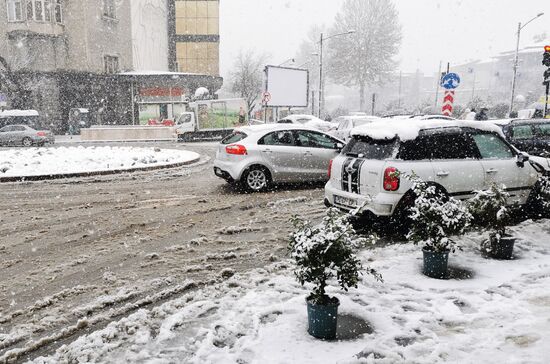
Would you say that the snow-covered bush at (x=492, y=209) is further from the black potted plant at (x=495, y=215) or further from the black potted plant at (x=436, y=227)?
the black potted plant at (x=436, y=227)

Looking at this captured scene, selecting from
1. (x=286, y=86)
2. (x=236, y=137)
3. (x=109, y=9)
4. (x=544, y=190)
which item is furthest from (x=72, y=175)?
(x=109, y=9)

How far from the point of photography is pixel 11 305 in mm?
4805

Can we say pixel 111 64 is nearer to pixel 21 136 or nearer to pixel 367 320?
pixel 21 136

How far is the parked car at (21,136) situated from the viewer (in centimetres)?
2831

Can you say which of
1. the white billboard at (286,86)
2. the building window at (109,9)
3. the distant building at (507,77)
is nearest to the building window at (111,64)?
the building window at (109,9)

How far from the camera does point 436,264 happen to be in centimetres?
538

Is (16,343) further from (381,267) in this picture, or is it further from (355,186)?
(355,186)

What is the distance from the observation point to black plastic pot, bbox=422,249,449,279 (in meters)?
5.37

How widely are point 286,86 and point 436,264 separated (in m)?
31.3

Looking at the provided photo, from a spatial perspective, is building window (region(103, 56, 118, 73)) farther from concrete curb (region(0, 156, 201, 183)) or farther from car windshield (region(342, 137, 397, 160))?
car windshield (region(342, 137, 397, 160))

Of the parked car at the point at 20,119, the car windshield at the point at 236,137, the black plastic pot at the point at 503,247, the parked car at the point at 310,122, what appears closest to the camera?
the black plastic pot at the point at 503,247

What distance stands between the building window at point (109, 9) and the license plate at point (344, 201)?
40.1 meters

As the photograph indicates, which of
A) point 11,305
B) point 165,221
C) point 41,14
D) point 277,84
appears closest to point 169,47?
point 41,14

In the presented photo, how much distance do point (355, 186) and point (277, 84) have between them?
2865 centimetres
